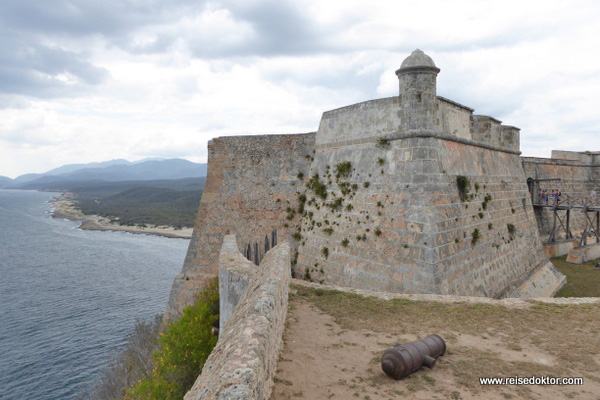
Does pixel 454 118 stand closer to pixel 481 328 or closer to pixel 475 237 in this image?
pixel 475 237

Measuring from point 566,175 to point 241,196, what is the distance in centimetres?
2464

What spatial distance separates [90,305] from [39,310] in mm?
3838

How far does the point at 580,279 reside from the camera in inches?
695

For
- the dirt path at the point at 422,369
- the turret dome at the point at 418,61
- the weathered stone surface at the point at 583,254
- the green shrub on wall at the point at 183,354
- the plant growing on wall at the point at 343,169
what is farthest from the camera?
the weathered stone surface at the point at 583,254

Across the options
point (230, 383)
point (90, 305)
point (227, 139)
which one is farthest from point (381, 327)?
point (90, 305)

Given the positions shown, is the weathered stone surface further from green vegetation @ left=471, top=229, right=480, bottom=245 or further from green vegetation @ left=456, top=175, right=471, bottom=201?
green vegetation @ left=456, top=175, right=471, bottom=201

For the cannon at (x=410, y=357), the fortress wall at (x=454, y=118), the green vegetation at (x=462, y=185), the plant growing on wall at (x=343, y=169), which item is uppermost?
the fortress wall at (x=454, y=118)

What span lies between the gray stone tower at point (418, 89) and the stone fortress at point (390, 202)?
3 cm

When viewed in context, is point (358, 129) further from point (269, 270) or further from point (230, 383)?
point (230, 383)

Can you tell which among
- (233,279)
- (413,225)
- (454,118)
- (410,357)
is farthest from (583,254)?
(233,279)

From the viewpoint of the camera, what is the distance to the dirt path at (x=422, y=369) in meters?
4.91

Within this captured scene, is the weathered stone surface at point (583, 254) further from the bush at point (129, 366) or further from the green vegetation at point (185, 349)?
the bush at point (129, 366)

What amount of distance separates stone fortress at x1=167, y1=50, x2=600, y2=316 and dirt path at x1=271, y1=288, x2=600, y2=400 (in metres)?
2.90

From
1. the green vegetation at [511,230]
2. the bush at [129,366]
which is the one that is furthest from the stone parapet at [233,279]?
the bush at [129,366]
